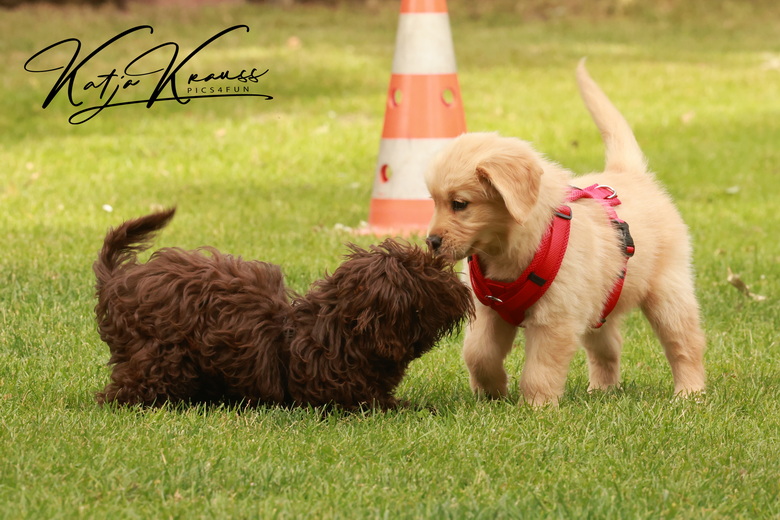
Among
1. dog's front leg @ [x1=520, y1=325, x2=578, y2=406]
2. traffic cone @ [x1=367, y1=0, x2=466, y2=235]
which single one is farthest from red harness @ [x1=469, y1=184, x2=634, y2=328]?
traffic cone @ [x1=367, y1=0, x2=466, y2=235]

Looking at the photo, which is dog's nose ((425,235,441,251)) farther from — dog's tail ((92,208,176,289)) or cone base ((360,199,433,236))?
cone base ((360,199,433,236))

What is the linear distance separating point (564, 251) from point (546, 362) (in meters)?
0.45

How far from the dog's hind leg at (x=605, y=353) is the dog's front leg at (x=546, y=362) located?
624 mm

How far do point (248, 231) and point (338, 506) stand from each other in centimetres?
523

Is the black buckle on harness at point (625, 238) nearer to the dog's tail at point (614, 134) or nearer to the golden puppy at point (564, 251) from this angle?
the golden puppy at point (564, 251)

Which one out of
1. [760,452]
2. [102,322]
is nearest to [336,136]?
[102,322]

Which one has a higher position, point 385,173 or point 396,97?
point 396,97

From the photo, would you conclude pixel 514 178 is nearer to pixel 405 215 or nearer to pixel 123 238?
pixel 123 238

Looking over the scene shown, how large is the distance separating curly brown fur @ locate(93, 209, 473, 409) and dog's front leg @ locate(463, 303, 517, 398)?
0.35 metres

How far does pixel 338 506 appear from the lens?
3234 mm

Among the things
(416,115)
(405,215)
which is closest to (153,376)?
(405,215)

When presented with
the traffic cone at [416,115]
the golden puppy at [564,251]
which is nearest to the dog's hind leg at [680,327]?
the golden puppy at [564,251]

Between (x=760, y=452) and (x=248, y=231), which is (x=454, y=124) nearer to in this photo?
(x=248, y=231)

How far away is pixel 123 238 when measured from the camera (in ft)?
14.7
